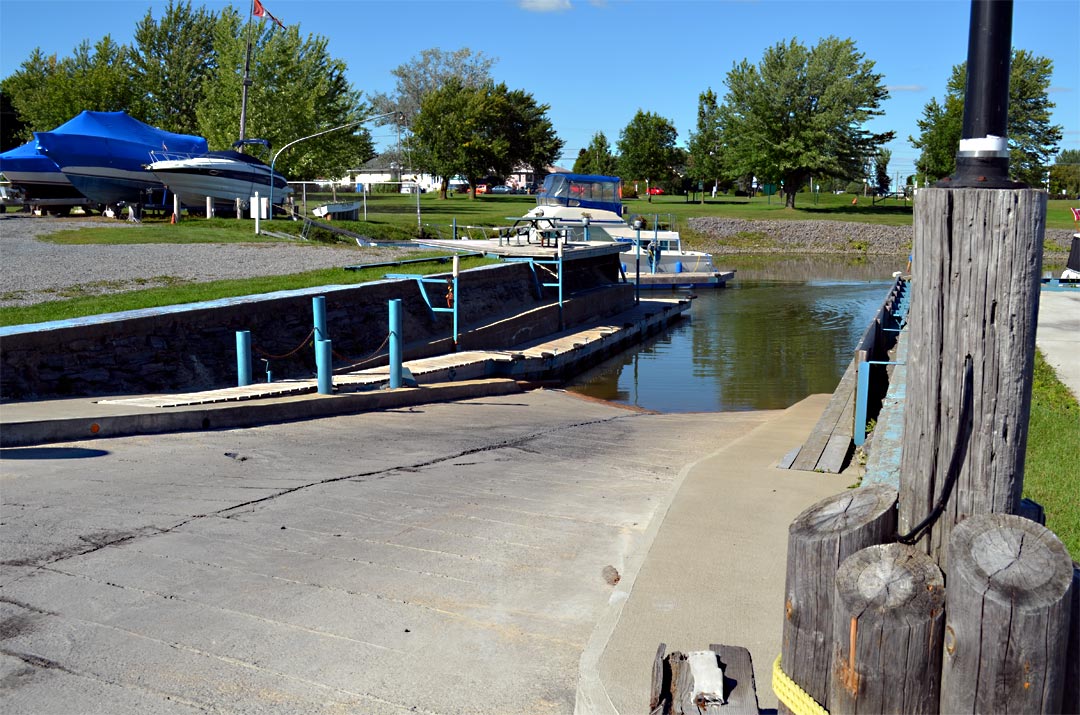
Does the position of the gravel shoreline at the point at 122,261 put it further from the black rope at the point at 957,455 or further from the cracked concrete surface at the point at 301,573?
the black rope at the point at 957,455

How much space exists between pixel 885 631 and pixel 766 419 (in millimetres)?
13487

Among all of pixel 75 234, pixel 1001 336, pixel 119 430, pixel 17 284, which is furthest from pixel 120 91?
pixel 1001 336

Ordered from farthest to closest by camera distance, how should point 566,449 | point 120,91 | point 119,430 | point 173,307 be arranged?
point 120,91 < point 173,307 < point 566,449 < point 119,430

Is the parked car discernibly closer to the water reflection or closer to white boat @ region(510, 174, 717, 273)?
white boat @ region(510, 174, 717, 273)

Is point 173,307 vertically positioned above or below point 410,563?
above

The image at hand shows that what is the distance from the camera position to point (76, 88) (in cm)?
5478

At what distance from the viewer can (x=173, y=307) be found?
14.1m

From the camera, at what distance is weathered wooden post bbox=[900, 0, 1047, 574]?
2.82 metres

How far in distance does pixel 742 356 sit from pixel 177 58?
53159 millimetres

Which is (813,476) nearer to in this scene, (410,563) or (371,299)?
(410,563)

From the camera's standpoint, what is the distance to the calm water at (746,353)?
69.0 ft

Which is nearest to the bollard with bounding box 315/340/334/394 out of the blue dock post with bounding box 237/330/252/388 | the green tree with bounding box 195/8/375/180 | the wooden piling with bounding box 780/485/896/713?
the blue dock post with bounding box 237/330/252/388

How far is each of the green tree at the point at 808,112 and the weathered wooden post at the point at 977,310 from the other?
6826 centimetres

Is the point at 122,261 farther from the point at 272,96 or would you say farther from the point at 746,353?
the point at 272,96
